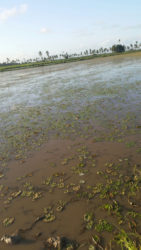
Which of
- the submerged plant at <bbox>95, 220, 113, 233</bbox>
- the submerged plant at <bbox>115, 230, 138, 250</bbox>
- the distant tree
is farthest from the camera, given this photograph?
the distant tree

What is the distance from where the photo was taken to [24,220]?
164 inches

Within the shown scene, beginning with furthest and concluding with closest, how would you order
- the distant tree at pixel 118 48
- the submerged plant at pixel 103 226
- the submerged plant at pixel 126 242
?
the distant tree at pixel 118 48 → the submerged plant at pixel 103 226 → the submerged plant at pixel 126 242

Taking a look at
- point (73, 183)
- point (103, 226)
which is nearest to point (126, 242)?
point (103, 226)

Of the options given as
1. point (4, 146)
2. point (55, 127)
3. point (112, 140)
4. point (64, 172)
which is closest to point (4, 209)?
point (64, 172)

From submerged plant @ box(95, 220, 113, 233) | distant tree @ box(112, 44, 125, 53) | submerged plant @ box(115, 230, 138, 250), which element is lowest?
submerged plant @ box(95, 220, 113, 233)

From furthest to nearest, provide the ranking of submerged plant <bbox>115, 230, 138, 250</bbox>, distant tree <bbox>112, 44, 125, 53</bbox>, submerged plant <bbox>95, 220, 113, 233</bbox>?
distant tree <bbox>112, 44, 125, 53</bbox>
submerged plant <bbox>95, 220, 113, 233</bbox>
submerged plant <bbox>115, 230, 138, 250</bbox>

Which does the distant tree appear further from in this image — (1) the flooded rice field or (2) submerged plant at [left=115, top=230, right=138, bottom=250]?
(2) submerged plant at [left=115, top=230, right=138, bottom=250]

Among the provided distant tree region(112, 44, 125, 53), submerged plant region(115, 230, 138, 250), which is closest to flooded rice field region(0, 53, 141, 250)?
submerged plant region(115, 230, 138, 250)

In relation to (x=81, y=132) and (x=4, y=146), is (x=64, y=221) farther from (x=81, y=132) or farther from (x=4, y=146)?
(x=4, y=146)

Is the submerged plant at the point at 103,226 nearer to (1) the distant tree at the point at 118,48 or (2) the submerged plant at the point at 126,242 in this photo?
(2) the submerged plant at the point at 126,242

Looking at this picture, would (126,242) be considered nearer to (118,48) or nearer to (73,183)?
(73,183)

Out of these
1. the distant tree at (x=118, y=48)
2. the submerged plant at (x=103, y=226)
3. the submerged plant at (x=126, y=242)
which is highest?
the distant tree at (x=118, y=48)

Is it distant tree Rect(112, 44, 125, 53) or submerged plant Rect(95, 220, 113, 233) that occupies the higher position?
distant tree Rect(112, 44, 125, 53)

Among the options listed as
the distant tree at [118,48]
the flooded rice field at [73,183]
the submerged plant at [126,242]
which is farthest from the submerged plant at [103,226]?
the distant tree at [118,48]
